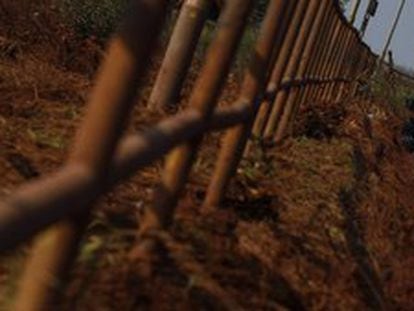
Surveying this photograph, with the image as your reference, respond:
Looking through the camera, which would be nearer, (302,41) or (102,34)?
(302,41)

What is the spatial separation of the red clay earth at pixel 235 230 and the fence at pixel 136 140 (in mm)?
186

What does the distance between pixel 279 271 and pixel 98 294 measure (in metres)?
1.32

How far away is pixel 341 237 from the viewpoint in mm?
5711

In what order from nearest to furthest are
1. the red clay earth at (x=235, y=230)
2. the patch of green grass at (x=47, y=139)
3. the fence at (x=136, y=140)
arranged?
the fence at (x=136, y=140) → the red clay earth at (x=235, y=230) → the patch of green grass at (x=47, y=139)

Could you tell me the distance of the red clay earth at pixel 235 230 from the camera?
10.7ft

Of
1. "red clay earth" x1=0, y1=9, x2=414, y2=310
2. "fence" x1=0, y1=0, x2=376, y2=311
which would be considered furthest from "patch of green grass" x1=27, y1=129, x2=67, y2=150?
"fence" x1=0, y1=0, x2=376, y2=311

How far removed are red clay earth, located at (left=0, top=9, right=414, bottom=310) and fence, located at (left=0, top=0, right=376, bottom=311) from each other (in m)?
0.19

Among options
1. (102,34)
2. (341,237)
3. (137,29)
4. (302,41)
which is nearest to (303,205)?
(341,237)

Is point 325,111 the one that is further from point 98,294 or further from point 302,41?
point 98,294

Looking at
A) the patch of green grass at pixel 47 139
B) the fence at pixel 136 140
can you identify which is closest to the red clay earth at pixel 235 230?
the patch of green grass at pixel 47 139

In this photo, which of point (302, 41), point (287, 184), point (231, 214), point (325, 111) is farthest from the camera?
point (325, 111)

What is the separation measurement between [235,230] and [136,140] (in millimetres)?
1554

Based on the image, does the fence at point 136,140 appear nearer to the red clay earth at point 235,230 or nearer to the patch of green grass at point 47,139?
the red clay earth at point 235,230

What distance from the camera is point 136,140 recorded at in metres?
2.95
